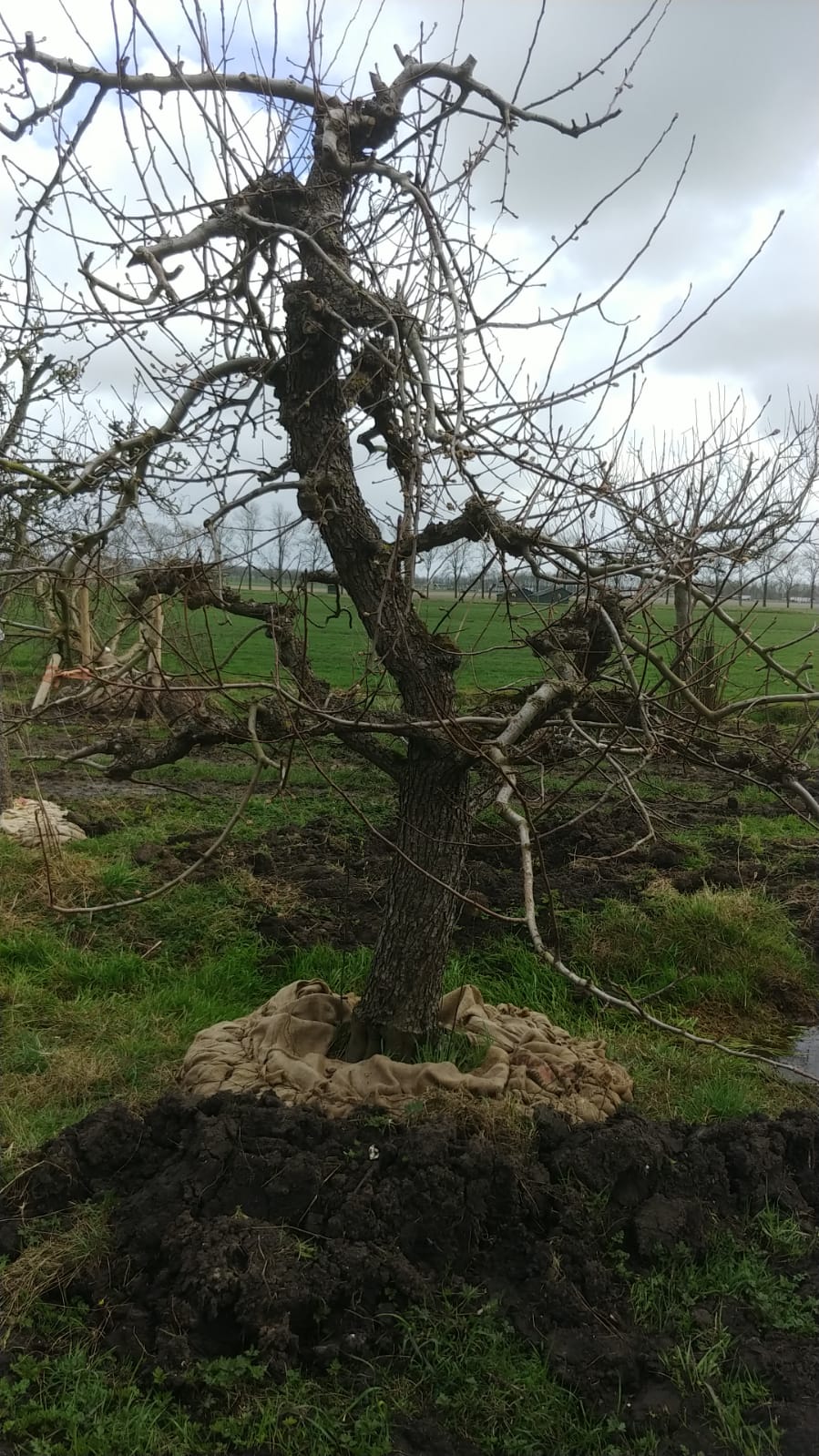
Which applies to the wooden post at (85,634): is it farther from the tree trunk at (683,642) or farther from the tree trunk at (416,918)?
the tree trunk at (683,642)

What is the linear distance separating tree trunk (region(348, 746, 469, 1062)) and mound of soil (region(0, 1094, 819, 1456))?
1.81ft

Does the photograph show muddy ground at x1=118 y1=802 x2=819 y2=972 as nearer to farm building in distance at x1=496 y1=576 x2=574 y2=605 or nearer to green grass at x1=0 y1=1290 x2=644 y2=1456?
farm building in distance at x1=496 y1=576 x2=574 y2=605

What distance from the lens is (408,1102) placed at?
3.05 m

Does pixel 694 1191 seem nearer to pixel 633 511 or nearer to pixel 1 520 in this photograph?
pixel 633 511

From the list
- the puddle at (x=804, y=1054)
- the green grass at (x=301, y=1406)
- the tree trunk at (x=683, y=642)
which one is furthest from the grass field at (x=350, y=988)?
the tree trunk at (x=683, y=642)

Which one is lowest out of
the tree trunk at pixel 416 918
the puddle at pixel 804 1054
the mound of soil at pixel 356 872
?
the puddle at pixel 804 1054

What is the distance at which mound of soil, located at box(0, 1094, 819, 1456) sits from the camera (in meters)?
2.29

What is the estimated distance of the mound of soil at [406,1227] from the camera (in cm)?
229

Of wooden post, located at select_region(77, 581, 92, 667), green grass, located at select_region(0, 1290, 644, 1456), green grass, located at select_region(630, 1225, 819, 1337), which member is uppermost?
wooden post, located at select_region(77, 581, 92, 667)

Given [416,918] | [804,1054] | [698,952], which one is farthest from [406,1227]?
[698,952]

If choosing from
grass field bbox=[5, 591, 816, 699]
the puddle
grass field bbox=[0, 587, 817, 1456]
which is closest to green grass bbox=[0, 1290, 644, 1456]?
grass field bbox=[0, 587, 817, 1456]

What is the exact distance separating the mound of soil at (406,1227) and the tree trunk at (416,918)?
0.55 meters

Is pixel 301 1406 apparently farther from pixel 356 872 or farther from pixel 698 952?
pixel 356 872

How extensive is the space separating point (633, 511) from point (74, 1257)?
2636mm
